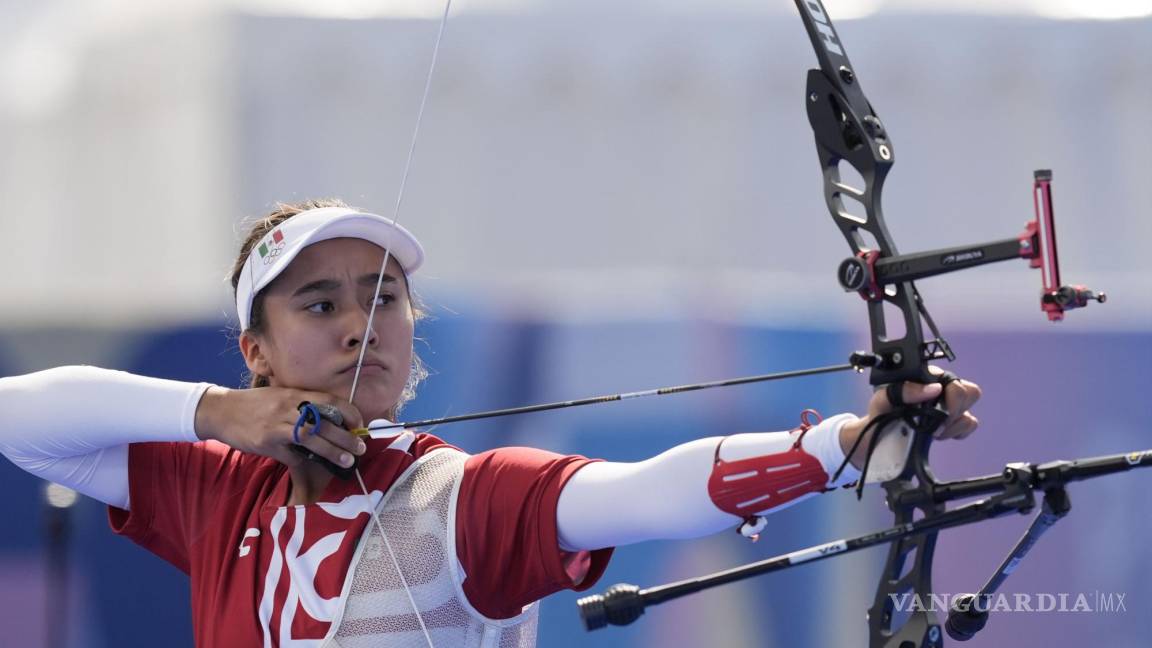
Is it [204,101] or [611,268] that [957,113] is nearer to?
[611,268]

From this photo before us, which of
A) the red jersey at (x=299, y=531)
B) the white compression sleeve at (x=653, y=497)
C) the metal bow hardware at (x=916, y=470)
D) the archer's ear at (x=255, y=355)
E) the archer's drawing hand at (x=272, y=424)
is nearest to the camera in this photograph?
the metal bow hardware at (x=916, y=470)

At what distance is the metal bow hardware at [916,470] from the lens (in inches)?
46.2

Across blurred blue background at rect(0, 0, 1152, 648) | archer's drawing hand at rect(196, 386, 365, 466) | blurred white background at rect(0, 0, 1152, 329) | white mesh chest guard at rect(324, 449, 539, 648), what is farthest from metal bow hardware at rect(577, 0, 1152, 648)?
blurred white background at rect(0, 0, 1152, 329)

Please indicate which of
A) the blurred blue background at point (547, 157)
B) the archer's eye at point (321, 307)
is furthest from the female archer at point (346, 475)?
the blurred blue background at point (547, 157)

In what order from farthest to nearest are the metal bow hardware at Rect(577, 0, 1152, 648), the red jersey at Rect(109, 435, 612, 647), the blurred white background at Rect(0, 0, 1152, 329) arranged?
the blurred white background at Rect(0, 0, 1152, 329) → the red jersey at Rect(109, 435, 612, 647) → the metal bow hardware at Rect(577, 0, 1152, 648)

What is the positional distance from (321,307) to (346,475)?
244 millimetres

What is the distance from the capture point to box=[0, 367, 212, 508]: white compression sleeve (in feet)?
5.75

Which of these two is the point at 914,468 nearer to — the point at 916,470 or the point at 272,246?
the point at 916,470

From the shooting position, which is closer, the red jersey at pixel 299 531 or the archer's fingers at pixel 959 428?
the archer's fingers at pixel 959 428

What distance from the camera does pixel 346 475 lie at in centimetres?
166

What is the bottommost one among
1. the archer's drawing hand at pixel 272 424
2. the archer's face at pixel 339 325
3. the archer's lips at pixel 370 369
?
the archer's drawing hand at pixel 272 424

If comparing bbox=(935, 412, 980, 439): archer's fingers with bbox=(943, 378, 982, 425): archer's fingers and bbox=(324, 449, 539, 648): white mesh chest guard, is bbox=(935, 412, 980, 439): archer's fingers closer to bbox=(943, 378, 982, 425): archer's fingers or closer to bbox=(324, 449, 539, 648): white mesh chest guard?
bbox=(943, 378, 982, 425): archer's fingers

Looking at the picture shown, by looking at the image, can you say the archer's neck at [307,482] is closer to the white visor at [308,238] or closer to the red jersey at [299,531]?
the red jersey at [299,531]

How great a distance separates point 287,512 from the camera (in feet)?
5.48
